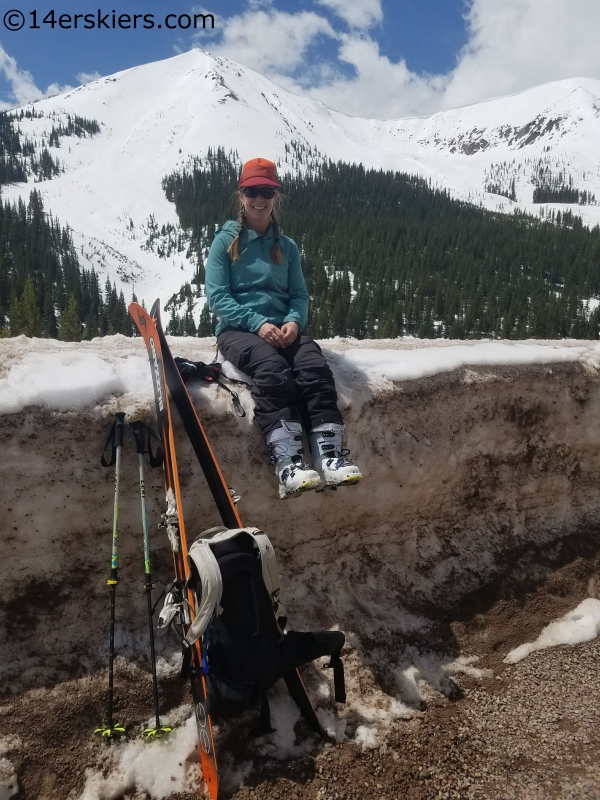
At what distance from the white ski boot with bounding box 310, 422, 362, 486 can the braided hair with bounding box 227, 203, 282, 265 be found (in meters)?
2.00

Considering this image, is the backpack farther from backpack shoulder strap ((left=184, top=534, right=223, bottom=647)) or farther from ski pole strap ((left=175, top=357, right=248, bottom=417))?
ski pole strap ((left=175, top=357, right=248, bottom=417))

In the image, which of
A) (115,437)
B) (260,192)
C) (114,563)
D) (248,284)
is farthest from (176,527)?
(260,192)

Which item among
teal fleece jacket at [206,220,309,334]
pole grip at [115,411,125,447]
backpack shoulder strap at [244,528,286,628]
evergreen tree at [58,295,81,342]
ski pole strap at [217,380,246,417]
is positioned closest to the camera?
backpack shoulder strap at [244,528,286,628]

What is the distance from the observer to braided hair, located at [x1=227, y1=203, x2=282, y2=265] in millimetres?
4961

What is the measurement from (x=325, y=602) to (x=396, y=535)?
4.07ft

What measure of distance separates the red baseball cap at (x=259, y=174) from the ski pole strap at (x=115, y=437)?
8.84 feet

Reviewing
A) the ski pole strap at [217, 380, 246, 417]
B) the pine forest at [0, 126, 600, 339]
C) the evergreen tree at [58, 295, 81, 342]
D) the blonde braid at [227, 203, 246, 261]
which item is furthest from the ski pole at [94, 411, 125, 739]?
the pine forest at [0, 126, 600, 339]

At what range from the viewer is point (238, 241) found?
16.4 feet

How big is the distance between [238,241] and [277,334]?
1.17 metres

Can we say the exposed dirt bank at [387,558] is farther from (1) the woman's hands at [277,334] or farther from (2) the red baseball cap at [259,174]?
(2) the red baseball cap at [259,174]

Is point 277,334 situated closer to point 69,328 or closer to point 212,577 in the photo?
point 212,577

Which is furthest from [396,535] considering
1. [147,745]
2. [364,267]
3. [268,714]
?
[364,267]

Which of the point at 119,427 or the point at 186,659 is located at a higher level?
the point at 119,427

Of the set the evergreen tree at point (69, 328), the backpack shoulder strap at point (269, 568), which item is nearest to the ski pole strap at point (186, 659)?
the backpack shoulder strap at point (269, 568)
